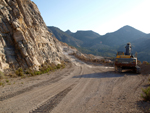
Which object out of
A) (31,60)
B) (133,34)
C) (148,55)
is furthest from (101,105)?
(133,34)

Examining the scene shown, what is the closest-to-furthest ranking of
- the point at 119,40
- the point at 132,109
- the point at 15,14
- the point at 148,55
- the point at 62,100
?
the point at 132,109 → the point at 62,100 → the point at 15,14 → the point at 148,55 → the point at 119,40

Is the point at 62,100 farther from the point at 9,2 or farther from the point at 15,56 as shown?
the point at 9,2

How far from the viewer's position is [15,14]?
14430 millimetres

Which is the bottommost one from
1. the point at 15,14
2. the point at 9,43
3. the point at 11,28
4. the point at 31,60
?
the point at 31,60

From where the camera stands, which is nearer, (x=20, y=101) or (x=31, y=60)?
(x=20, y=101)

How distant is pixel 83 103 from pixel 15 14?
1463cm

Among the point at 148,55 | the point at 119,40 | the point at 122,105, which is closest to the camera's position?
the point at 122,105

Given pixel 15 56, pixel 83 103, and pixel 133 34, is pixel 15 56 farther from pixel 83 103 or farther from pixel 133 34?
pixel 133 34

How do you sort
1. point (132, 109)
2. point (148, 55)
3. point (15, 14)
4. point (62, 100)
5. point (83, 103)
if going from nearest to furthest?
point (132, 109) → point (83, 103) → point (62, 100) → point (15, 14) → point (148, 55)

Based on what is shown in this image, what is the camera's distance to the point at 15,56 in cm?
1327

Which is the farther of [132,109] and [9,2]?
[9,2]

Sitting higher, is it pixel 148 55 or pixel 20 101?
pixel 148 55

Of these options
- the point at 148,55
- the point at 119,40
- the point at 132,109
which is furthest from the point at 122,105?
the point at 119,40

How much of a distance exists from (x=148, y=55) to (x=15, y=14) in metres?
76.4
